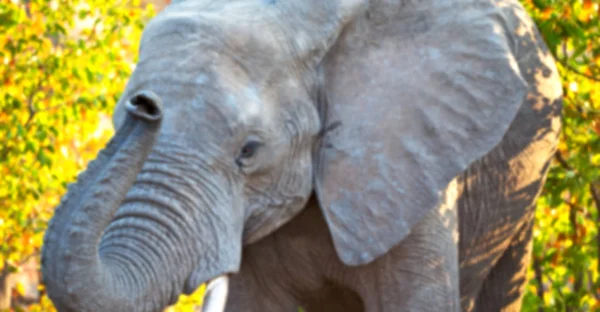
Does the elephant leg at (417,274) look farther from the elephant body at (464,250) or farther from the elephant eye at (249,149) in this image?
the elephant eye at (249,149)

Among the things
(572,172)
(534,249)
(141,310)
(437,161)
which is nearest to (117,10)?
(534,249)

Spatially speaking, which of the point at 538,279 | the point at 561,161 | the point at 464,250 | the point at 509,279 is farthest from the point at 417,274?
the point at 538,279

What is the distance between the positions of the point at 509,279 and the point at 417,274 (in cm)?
148

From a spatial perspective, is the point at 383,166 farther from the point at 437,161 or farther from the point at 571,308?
the point at 571,308

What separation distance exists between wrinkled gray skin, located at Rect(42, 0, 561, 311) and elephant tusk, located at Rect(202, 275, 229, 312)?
2 centimetres

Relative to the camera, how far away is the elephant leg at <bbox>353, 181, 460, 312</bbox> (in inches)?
196

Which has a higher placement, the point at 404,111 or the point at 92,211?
the point at 92,211

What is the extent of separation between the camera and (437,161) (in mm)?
5000

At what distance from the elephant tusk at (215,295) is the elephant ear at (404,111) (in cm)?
56

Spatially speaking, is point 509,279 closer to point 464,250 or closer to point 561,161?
point 561,161

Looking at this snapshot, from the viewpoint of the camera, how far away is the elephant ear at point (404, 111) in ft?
16.1

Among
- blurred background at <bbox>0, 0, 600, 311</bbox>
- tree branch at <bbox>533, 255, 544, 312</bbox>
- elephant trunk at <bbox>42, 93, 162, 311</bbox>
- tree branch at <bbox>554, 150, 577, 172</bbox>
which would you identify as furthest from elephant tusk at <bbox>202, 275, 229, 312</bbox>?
tree branch at <bbox>533, 255, 544, 312</bbox>

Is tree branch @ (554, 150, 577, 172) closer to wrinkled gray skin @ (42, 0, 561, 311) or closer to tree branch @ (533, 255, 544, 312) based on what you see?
tree branch @ (533, 255, 544, 312)

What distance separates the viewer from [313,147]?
16.1 ft
